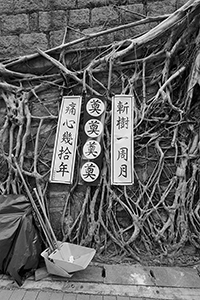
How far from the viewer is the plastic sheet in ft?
6.57

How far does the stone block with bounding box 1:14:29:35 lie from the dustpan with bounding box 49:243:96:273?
3153 millimetres

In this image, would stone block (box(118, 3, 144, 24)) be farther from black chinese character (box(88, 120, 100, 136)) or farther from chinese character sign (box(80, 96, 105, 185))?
black chinese character (box(88, 120, 100, 136))

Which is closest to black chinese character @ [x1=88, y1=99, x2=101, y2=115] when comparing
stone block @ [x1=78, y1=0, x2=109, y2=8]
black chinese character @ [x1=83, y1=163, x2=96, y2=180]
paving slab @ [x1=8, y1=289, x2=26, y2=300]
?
black chinese character @ [x1=83, y1=163, x2=96, y2=180]

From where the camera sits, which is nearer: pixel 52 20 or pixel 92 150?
pixel 92 150

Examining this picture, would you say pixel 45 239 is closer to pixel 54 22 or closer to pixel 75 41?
pixel 75 41

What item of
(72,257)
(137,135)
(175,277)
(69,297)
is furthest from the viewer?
(137,135)

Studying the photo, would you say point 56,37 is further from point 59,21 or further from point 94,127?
point 94,127

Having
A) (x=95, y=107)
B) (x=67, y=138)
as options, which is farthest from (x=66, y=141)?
(x=95, y=107)

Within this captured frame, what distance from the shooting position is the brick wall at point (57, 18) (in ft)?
8.87

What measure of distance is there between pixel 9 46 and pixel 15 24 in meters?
0.35

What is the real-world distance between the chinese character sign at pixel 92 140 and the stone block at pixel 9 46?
1415mm

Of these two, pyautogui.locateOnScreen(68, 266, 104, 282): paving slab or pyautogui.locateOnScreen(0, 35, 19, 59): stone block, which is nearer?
pyautogui.locateOnScreen(68, 266, 104, 282): paving slab

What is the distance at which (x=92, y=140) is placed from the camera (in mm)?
2500

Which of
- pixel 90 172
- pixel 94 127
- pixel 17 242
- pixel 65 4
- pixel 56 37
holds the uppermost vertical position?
pixel 65 4
